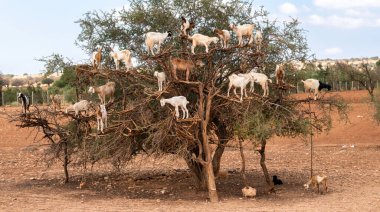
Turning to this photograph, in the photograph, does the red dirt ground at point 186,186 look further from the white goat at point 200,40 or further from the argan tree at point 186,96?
the white goat at point 200,40

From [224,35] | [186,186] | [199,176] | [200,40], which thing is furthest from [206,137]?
[186,186]

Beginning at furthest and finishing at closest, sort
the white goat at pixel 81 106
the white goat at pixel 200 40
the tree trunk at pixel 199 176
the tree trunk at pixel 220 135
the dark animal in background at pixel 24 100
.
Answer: the tree trunk at pixel 199 176 → the tree trunk at pixel 220 135 → the dark animal in background at pixel 24 100 → the white goat at pixel 81 106 → the white goat at pixel 200 40

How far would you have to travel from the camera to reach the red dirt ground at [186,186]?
49.5 ft

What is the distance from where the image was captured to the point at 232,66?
17.3 m

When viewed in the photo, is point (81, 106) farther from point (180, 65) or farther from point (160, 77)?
point (180, 65)

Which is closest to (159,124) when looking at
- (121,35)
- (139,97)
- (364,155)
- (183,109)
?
(183,109)

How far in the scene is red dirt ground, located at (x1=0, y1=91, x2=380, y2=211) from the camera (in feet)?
49.5

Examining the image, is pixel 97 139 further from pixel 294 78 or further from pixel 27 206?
pixel 294 78

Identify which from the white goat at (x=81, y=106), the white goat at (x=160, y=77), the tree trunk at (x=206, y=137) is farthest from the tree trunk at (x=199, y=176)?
the white goat at (x=81, y=106)

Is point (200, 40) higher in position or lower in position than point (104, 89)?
higher

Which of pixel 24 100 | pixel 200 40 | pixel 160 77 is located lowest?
pixel 24 100

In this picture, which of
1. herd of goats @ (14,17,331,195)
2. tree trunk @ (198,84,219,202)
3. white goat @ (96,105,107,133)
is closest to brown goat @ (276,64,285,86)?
herd of goats @ (14,17,331,195)

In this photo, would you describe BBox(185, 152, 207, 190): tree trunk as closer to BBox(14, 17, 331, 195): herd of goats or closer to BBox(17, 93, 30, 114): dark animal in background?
BBox(14, 17, 331, 195): herd of goats

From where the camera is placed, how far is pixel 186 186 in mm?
19578
